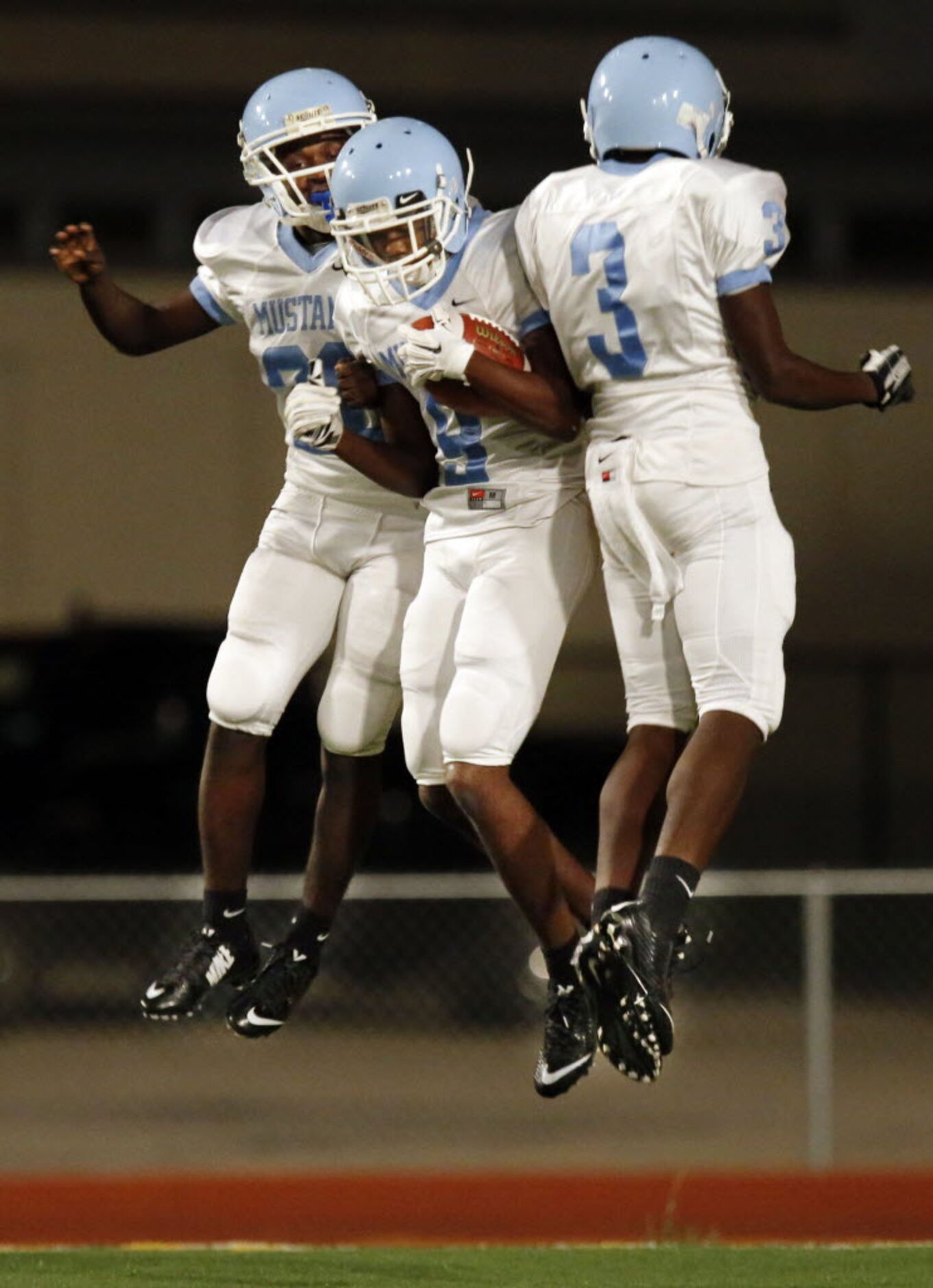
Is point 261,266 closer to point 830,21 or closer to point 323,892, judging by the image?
point 323,892

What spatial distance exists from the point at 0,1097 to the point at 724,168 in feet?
17.3

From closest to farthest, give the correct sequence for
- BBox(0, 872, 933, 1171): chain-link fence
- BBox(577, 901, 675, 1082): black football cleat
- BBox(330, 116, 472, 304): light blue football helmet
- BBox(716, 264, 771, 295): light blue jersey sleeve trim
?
BBox(577, 901, 675, 1082): black football cleat → BBox(716, 264, 771, 295): light blue jersey sleeve trim → BBox(330, 116, 472, 304): light blue football helmet → BBox(0, 872, 933, 1171): chain-link fence

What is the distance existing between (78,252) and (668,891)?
1.56 m

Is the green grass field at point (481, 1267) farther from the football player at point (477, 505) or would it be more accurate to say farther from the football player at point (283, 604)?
the football player at point (477, 505)

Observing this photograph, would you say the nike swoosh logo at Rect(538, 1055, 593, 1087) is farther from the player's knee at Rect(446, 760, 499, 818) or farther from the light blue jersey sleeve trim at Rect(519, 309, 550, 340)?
the light blue jersey sleeve trim at Rect(519, 309, 550, 340)

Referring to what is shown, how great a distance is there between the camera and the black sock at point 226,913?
425 centimetres

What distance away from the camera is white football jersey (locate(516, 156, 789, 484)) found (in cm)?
359

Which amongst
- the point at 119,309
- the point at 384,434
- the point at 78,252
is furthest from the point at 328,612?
the point at 78,252

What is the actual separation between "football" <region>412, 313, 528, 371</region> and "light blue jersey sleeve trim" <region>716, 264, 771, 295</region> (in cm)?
35

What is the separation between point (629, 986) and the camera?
3428mm

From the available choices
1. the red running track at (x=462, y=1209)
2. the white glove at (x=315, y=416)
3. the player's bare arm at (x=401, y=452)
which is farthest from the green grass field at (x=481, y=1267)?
the white glove at (x=315, y=416)

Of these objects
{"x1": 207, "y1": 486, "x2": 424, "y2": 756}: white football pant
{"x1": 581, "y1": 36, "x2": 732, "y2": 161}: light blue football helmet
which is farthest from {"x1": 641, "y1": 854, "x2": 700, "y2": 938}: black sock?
{"x1": 581, "y1": 36, "x2": 732, "y2": 161}: light blue football helmet

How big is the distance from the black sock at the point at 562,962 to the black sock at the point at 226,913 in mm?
634

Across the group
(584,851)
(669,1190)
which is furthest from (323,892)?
(584,851)
